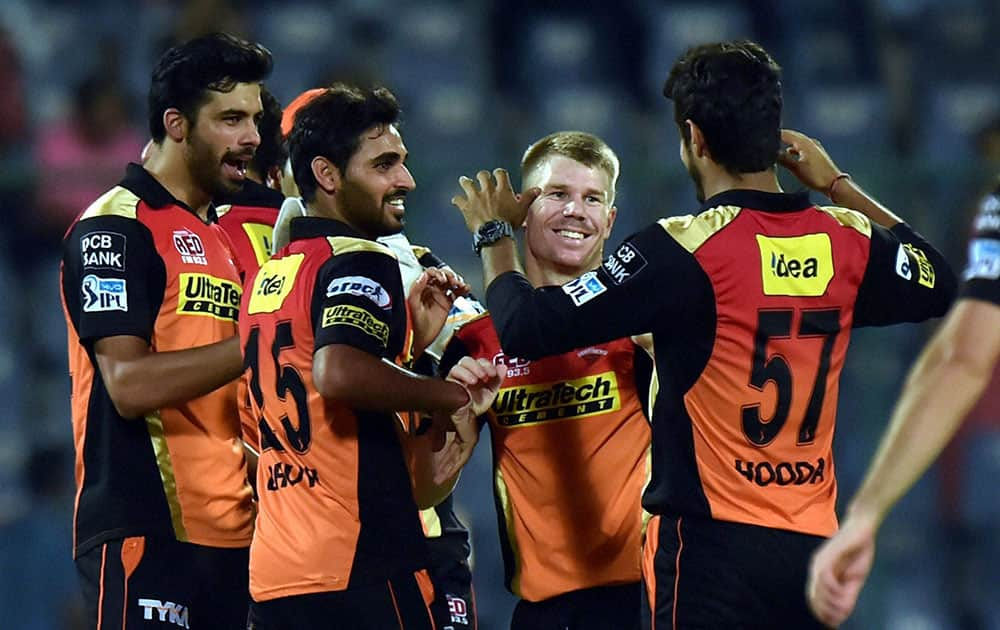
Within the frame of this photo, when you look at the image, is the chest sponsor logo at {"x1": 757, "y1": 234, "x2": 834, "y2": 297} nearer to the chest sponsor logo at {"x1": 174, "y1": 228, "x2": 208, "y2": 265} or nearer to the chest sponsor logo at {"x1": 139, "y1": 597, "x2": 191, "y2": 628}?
the chest sponsor logo at {"x1": 174, "y1": 228, "x2": 208, "y2": 265}

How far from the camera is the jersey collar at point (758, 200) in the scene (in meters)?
4.08

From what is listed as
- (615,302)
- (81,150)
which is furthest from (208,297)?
(81,150)

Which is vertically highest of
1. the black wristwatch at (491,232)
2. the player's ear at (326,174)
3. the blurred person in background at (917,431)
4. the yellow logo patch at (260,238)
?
the yellow logo patch at (260,238)

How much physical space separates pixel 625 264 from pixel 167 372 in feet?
4.47

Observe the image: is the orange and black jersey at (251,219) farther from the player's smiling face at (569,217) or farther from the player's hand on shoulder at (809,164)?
the player's hand on shoulder at (809,164)

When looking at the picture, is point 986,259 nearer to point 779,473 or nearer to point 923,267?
point 779,473

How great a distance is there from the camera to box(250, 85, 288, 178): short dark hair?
221 inches

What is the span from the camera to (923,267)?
4.25 m

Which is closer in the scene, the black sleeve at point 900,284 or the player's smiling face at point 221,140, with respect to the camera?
the black sleeve at point 900,284

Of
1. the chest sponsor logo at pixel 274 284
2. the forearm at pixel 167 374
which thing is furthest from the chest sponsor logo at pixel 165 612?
the chest sponsor logo at pixel 274 284

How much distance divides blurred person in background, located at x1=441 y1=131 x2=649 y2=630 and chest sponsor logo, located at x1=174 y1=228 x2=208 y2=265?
0.83m

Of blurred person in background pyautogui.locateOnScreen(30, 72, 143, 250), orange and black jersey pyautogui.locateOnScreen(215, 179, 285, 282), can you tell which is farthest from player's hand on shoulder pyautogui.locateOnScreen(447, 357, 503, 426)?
blurred person in background pyautogui.locateOnScreen(30, 72, 143, 250)

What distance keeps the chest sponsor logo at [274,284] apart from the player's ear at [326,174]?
0.23 m

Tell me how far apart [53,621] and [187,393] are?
395cm
